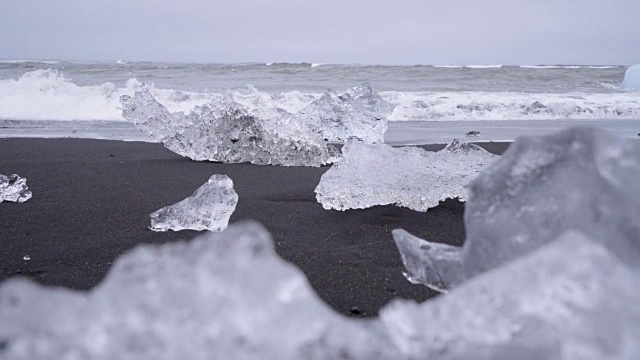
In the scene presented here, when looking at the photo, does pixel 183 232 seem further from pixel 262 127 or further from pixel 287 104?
pixel 287 104

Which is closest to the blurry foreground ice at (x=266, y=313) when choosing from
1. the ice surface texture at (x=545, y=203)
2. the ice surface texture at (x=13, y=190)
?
the ice surface texture at (x=545, y=203)

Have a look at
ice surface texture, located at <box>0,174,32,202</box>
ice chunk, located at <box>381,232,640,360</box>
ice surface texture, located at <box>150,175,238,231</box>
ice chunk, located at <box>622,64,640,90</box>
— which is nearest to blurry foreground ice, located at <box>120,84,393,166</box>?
ice surface texture, located at <box>0,174,32,202</box>

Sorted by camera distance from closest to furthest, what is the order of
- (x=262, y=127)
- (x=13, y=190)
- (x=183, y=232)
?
(x=183, y=232), (x=13, y=190), (x=262, y=127)

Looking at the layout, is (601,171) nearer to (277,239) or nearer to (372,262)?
(372,262)

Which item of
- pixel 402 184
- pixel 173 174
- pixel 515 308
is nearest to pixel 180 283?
pixel 515 308

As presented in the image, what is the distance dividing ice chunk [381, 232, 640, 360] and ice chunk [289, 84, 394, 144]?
4355 mm

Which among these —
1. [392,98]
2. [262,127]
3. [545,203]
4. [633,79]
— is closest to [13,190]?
[262,127]

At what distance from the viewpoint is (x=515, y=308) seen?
669 millimetres

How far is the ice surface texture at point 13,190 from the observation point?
120 inches

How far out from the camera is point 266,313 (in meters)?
0.65

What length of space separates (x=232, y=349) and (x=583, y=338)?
0.35 metres

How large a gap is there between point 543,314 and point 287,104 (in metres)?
10.5

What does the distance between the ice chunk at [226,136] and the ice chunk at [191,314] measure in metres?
3.80

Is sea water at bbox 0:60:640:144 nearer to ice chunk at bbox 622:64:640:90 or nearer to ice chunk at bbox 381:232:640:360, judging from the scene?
ice chunk at bbox 622:64:640:90
